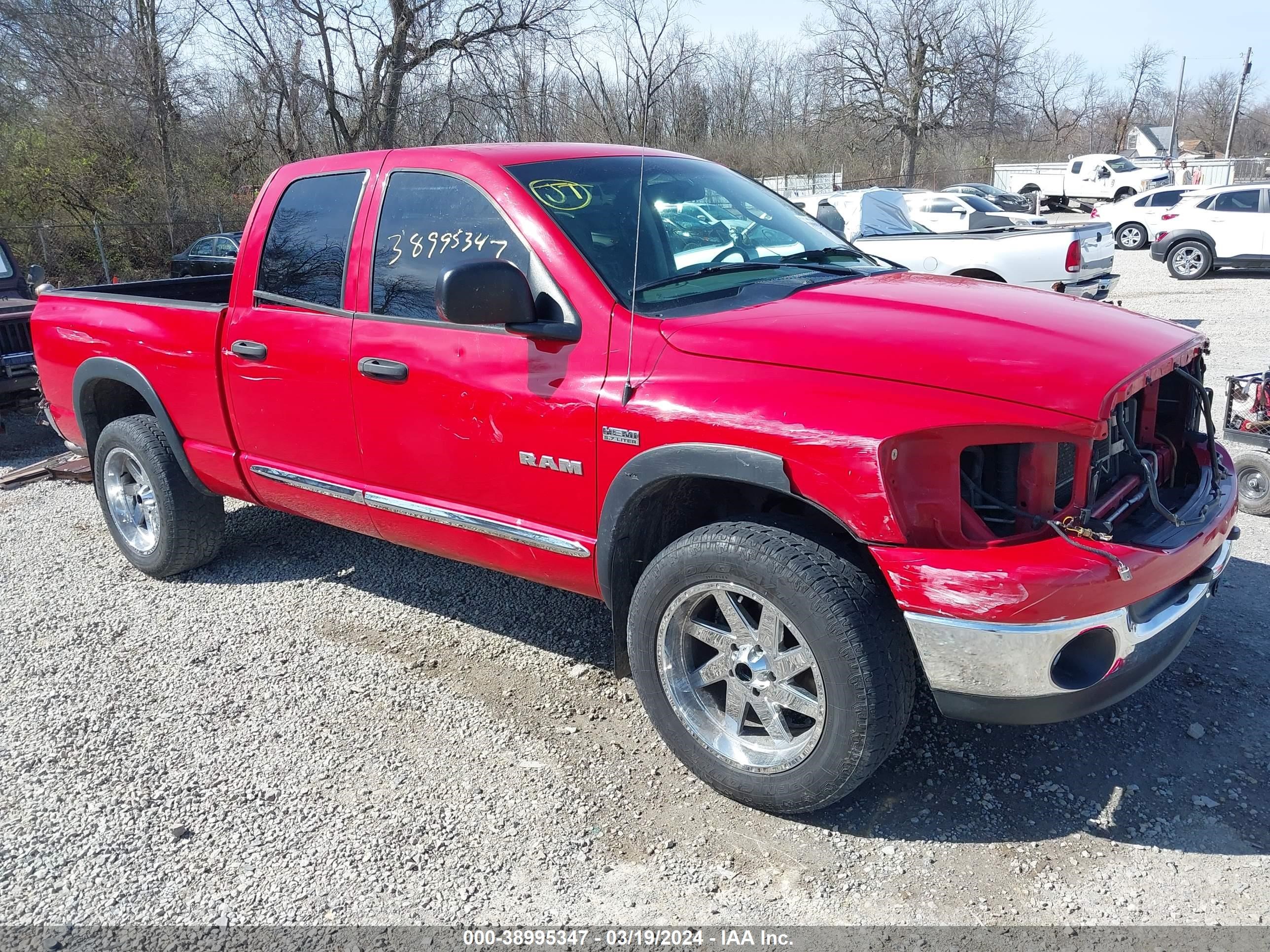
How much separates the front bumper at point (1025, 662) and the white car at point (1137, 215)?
21.6 m

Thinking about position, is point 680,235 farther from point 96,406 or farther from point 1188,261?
point 1188,261

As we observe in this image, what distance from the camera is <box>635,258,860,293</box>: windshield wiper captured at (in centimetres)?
328

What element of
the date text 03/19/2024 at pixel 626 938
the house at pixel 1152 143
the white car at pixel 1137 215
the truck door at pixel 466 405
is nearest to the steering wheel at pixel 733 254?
the truck door at pixel 466 405

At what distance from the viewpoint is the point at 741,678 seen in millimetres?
3000

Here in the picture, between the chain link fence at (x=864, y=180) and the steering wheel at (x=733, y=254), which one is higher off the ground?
the steering wheel at (x=733, y=254)

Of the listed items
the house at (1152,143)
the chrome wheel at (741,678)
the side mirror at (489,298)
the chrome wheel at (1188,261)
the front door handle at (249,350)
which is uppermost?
the house at (1152,143)

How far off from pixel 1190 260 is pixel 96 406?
17586 millimetres

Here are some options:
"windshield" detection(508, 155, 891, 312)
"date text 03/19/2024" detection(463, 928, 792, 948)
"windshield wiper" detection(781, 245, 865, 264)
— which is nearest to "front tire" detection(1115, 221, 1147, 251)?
"windshield wiper" detection(781, 245, 865, 264)

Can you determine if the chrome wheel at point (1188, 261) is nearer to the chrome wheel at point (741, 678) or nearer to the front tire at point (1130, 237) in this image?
the front tire at point (1130, 237)

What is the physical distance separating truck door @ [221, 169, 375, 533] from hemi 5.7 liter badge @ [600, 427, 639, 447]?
4.07 feet

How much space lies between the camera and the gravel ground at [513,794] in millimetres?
2705

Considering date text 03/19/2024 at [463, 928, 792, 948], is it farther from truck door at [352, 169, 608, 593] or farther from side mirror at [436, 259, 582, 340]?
side mirror at [436, 259, 582, 340]

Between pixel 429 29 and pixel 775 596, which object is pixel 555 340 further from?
pixel 429 29

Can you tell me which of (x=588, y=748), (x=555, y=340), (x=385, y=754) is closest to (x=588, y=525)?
(x=555, y=340)
